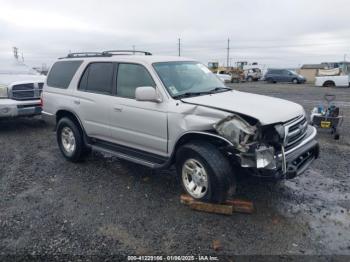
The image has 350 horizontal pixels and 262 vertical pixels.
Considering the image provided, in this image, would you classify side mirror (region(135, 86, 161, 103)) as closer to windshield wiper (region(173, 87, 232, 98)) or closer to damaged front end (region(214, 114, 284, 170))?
windshield wiper (region(173, 87, 232, 98))

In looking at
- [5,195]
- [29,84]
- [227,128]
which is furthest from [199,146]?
[29,84]

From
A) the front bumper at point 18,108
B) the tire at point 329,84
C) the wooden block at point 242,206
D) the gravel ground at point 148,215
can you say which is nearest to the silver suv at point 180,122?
the wooden block at point 242,206

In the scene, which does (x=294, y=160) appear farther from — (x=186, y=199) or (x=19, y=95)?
(x=19, y=95)

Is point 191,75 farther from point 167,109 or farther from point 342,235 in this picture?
point 342,235

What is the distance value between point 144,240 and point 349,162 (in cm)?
427

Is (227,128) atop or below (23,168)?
atop

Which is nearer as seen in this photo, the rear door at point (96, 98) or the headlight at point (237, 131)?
the headlight at point (237, 131)

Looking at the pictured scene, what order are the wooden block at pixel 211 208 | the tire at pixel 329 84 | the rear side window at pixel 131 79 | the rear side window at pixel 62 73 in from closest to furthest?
the wooden block at pixel 211 208
the rear side window at pixel 131 79
the rear side window at pixel 62 73
the tire at pixel 329 84

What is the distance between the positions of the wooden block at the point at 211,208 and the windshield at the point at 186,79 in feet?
4.84

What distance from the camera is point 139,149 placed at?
4.71 metres

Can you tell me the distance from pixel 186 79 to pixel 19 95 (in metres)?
5.57

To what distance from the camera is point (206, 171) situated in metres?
3.79

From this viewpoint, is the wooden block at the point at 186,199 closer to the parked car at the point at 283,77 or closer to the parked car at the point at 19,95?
the parked car at the point at 19,95

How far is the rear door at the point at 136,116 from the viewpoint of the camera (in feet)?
14.1
